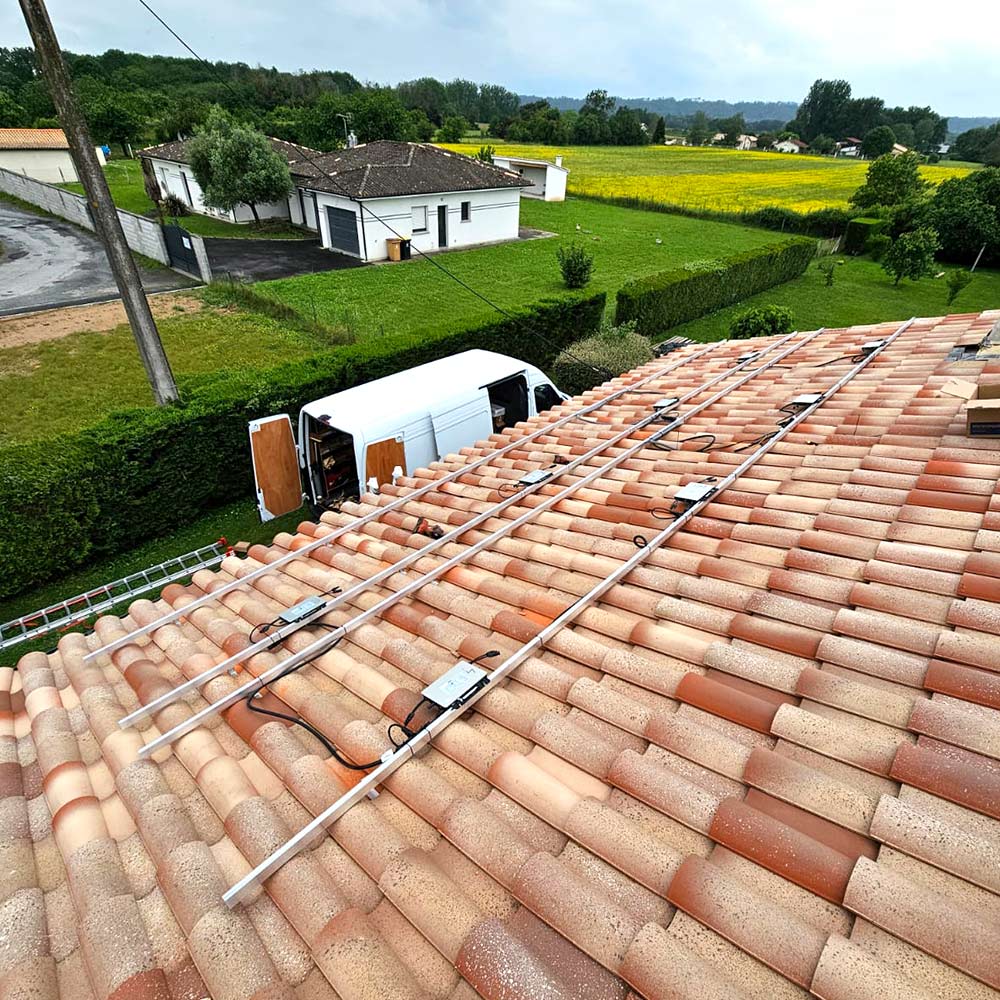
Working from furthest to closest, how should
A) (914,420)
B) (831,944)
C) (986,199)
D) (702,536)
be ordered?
(986,199)
(914,420)
(702,536)
(831,944)

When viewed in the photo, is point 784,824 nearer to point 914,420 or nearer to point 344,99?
point 914,420

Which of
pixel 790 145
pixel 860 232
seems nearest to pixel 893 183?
pixel 860 232

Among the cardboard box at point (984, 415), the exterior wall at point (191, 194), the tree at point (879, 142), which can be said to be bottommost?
the exterior wall at point (191, 194)

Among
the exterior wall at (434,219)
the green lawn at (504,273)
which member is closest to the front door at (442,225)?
the exterior wall at (434,219)

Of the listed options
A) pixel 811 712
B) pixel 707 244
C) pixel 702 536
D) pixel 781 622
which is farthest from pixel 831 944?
pixel 707 244

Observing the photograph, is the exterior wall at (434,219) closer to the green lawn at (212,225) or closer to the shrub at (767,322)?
the green lawn at (212,225)
